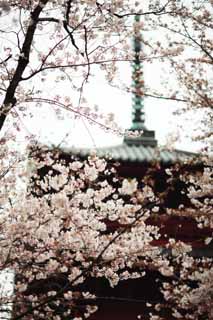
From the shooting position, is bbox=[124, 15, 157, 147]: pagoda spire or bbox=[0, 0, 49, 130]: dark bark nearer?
bbox=[0, 0, 49, 130]: dark bark

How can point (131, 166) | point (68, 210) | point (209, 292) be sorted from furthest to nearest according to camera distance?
1. point (131, 166)
2. point (209, 292)
3. point (68, 210)

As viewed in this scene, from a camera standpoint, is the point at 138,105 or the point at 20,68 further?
the point at 138,105

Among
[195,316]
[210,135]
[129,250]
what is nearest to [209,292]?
[195,316]

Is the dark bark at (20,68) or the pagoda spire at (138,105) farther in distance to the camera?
the pagoda spire at (138,105)

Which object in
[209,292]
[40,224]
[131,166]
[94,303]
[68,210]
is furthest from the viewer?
[131,166]

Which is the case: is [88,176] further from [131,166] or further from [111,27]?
[131,166]

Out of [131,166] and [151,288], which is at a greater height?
[131,166]

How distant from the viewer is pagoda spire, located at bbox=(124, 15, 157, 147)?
5.95 meters

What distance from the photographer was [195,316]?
5.04 meters

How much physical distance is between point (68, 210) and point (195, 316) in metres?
2.00

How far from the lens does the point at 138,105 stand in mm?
18906

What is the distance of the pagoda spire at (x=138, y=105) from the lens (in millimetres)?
5949

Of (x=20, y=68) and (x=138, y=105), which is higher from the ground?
(x=138, y=105)

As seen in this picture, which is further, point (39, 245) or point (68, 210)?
point (39, 245)
